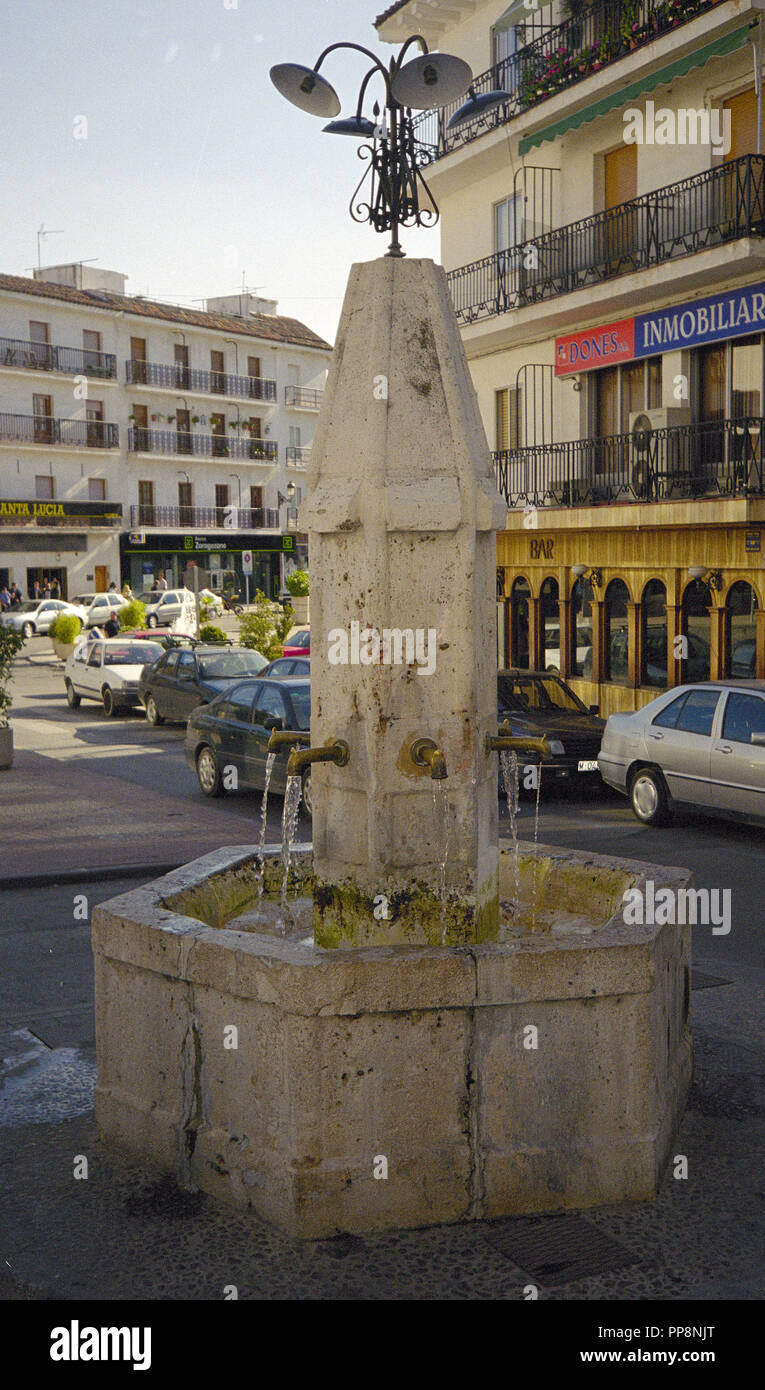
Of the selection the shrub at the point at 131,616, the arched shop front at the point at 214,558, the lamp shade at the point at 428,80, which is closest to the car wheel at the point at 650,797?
the lamp shade at the point at 428,80

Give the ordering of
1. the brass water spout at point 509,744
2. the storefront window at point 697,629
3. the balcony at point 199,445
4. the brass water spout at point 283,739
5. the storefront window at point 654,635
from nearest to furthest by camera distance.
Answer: the brass water spout at point 509,744 → the brass water spout at point 283,739 → the storefront window at point 697,629 → the storefront window at point 654,635 → the balcony at point 199,445

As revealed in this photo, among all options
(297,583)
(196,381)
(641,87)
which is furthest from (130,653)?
(196,381)

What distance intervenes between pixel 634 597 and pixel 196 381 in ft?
136

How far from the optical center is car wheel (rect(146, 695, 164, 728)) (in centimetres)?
2295

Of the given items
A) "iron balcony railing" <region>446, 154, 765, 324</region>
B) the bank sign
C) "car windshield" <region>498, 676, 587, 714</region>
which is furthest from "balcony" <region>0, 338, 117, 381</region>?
"car windshield" <region>498, 676, 587, 714</region>

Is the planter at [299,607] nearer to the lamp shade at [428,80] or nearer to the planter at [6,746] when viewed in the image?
the planter at [6,746]

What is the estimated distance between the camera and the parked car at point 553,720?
1480 cm

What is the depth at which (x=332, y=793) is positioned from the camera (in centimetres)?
533

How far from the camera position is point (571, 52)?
20.2m

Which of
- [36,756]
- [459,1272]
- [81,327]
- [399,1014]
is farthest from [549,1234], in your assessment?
[81,327]

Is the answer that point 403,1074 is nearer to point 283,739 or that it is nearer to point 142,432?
point 283,739

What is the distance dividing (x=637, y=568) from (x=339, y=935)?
15.9 metres

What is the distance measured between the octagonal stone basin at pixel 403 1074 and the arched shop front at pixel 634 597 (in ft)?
44.3
